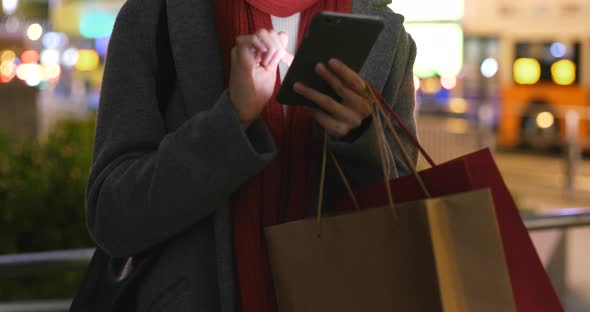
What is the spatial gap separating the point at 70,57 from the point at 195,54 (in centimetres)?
2681

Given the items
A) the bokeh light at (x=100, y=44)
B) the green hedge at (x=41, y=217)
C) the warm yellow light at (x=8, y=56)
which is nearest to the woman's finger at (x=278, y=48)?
the green hedge at (x=41, y=217)

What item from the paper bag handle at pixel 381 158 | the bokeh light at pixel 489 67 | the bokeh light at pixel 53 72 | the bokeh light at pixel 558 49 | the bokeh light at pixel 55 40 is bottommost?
the bokeh light at pixel 53 72

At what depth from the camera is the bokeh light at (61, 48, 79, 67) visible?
26391mm

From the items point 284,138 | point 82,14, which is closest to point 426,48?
point 284,138

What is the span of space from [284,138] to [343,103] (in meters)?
0.11

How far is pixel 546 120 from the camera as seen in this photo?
12547 mm

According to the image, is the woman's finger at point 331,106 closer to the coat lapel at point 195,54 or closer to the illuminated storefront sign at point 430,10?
the coat lapel at point 195,54

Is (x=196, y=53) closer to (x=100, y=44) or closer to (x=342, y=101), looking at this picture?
(x=342, y=101)

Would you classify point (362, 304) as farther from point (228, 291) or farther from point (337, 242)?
point (228, 291)

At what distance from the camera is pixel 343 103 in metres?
1.21

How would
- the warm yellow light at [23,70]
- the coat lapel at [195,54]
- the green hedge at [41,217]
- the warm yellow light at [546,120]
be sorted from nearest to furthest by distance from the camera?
the coat lapel at [195,54] → the green hedge at [41,217] → the warm yellow light at [23,70] → the warm yellow light at [546,120]

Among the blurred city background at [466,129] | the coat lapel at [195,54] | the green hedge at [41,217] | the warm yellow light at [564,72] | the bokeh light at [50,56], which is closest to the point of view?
the coat lapel at [195,54]

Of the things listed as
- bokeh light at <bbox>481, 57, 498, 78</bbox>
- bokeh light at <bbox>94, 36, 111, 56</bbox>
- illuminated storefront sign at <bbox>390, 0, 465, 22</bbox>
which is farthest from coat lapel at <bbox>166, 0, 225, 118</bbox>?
bokeh light at <bbox>94, 36, 111, 56</bbox>

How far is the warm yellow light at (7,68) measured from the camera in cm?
1079
